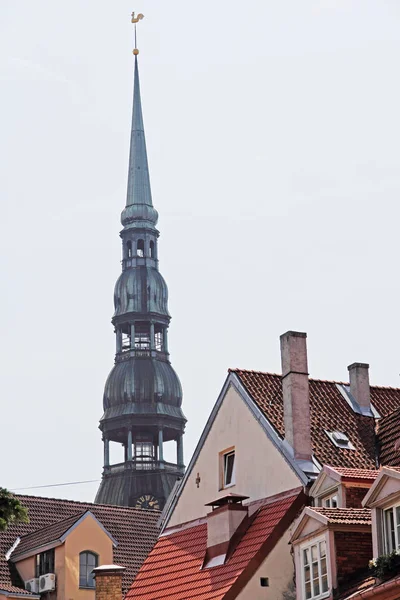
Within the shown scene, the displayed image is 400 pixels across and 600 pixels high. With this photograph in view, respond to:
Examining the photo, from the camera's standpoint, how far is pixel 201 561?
36281mm

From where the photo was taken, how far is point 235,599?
3325cm

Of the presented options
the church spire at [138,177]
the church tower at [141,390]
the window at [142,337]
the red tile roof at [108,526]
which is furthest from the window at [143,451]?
the red tile roof at [108,526]

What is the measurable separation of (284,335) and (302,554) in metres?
6.90

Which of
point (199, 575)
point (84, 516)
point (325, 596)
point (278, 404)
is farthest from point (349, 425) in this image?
point (84, 516)

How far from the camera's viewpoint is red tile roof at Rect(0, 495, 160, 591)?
52406 mm

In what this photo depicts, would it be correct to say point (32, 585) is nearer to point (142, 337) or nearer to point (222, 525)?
point (222, 525)

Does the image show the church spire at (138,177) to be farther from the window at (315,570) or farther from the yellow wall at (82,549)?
the window at (315,570)

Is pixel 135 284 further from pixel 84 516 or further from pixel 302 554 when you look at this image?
pixel 302 554

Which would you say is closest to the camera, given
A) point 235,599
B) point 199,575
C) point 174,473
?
point 235,599

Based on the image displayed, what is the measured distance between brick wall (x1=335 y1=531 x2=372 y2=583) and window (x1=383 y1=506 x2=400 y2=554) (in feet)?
4.50

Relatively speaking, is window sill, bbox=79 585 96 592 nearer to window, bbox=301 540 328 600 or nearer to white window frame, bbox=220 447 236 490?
white window frame, bbox=220 447 236 490

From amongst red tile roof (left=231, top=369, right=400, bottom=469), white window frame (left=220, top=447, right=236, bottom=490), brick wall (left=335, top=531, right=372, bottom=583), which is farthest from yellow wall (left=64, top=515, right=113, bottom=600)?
brick wall (left=335, top=531, right=372, bottom=583)

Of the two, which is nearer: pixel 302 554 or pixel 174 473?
pixel 302 554

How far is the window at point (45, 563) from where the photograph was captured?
1996 inches
